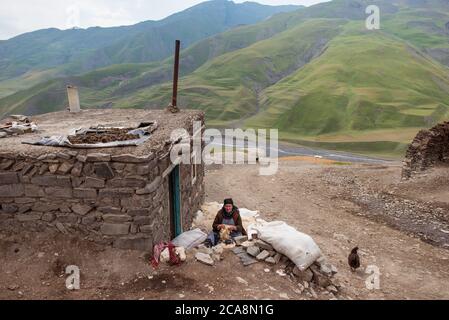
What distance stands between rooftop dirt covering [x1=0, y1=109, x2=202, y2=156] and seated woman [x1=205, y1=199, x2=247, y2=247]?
2564 mm

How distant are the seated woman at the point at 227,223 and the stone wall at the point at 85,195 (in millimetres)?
2048

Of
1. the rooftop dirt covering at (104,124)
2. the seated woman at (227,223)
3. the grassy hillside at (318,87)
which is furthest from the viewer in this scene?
the grassy hillside at (318,87)

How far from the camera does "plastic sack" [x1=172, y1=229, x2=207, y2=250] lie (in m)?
9.16

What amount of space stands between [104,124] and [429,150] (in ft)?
56.6

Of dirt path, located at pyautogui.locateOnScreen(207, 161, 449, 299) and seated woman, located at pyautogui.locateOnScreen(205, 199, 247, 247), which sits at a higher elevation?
seated woman, located at pyautogui.locateOnScreen(205, 199, 247, 247)

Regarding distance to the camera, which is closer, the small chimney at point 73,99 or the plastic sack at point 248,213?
the small chimney at point 73,99

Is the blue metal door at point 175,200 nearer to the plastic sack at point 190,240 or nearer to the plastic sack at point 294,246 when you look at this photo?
the plastic sack at point 190,240

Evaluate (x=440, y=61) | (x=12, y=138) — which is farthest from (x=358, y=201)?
(x=440, y=61)

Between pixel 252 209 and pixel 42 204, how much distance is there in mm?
10151

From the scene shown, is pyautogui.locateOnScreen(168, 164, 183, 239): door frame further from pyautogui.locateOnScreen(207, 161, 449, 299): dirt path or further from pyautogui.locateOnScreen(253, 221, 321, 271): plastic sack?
pyautogui.locateOnScreen(207, 161, 449, 299): dirt path

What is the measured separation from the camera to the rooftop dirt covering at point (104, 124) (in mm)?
8195

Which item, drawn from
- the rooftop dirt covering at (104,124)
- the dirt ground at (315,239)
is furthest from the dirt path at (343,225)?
the rooftop dirt covering at (104,124)

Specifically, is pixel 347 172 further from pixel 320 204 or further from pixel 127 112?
pixel 127 112

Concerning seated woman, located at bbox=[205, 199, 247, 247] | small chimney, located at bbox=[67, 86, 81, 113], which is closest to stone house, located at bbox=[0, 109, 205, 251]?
seated woman, located at bbox=[205, 199, 247, 247]
